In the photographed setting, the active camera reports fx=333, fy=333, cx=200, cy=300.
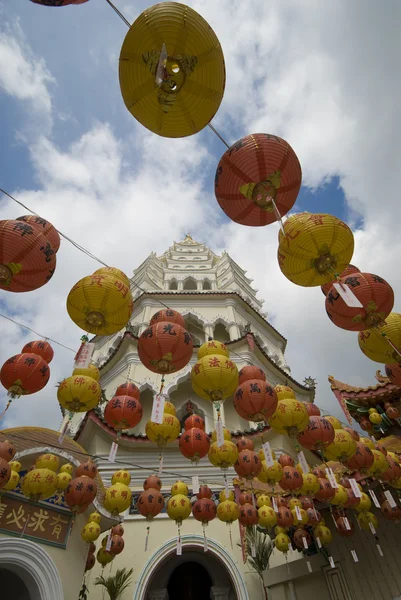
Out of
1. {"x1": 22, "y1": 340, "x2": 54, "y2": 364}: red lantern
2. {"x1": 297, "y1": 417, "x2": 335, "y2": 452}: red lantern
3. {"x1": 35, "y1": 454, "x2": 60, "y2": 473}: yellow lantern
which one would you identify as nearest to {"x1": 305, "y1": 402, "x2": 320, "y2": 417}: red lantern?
{"x1": 297, "y1": 417, "x2": 335, "y2": 452}: red lantern

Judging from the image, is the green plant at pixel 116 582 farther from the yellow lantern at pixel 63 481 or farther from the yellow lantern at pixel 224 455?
the yellow lantern at pixel 224 455

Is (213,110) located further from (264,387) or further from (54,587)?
(54,587)

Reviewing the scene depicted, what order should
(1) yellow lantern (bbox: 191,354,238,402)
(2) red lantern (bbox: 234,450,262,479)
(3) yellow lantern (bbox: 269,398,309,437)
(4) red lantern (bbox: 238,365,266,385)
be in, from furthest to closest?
1. (2) red lantern (bbox: 234,450,262,479)
2. (4) red lantern (bbox: 238,365,266,385)
3. (3) yellow lantern (bbox: 269,398,309,437)
4. (1) yellow lantern (bbox: 191,354,238,402)

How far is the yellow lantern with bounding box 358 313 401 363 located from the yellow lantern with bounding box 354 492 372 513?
4990 millimetres

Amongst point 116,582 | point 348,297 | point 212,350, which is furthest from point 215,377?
point 116,582

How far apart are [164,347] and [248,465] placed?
397 cm

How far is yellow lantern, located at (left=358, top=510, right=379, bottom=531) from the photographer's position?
810cm

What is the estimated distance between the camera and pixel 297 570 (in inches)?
343

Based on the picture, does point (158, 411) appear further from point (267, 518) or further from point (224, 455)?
point (267, 518)

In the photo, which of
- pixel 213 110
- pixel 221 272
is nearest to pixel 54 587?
pixel 213 110

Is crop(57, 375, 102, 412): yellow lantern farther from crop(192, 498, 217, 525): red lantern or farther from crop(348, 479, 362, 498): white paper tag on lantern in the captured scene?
crop(348, 479, 362, 498): white paper tag on lantern

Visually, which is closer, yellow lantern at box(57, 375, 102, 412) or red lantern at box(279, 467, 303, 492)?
yellow lantern at box(57, 375, 102, 412)

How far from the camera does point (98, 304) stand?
184 inches

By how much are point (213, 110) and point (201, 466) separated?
11279mm
